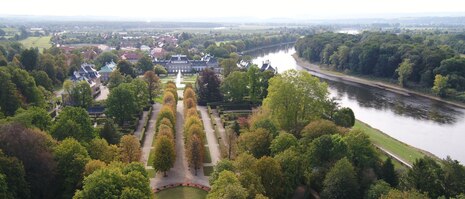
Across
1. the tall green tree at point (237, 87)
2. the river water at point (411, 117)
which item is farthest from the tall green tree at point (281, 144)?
the tall green tree at point (237, 87)

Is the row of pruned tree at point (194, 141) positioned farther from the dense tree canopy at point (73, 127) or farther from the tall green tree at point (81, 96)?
the tall green tree at point (81, 96)

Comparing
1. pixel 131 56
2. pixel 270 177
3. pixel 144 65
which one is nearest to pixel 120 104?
pixel 270 177

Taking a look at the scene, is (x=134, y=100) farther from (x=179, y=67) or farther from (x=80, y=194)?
(x=179, y=67)

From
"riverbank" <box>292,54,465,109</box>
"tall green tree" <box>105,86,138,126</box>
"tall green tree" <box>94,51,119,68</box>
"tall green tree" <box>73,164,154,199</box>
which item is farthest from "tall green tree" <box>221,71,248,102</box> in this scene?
"tall green tree" <box>94,51,119,68</box>

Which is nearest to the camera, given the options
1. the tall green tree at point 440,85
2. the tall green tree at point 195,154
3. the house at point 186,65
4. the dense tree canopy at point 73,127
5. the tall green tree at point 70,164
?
the tall green tree at point 70,164

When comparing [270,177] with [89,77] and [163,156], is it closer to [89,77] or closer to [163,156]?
[163,156]

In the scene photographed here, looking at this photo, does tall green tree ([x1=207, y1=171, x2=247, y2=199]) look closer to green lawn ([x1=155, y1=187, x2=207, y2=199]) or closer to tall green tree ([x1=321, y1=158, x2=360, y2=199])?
green lawn ([x1=155, y1=187, x2=207, y2=199])

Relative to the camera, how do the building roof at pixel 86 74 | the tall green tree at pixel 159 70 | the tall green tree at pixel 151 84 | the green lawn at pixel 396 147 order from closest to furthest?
the green lawn at pixel 396 147 < the tall green tree at pixel 151 84 < the building roof at pixel 86 74 < the tall green tree at pixel 159 70
